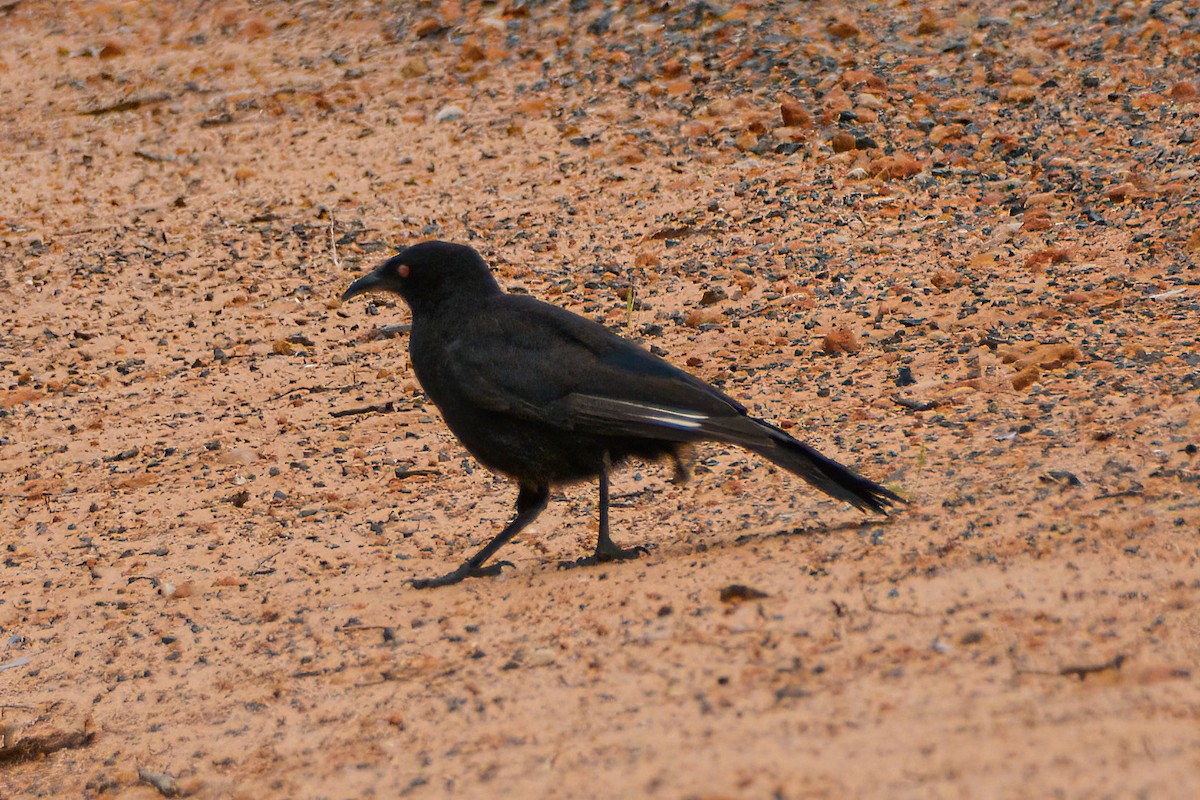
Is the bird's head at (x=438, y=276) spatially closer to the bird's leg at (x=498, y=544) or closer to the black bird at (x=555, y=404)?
the black bird at (x=555, y=404)

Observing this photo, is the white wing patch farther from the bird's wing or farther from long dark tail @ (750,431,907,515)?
long dark tail @ (750,431,907,515)

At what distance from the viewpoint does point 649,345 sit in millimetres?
7391

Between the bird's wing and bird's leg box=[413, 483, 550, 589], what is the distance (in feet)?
1.35

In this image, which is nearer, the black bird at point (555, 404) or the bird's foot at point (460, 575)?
the black bird at point (555, 404)

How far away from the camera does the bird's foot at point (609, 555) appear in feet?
16.1

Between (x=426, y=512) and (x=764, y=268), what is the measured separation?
2.77 metres

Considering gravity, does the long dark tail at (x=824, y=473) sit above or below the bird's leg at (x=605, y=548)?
above

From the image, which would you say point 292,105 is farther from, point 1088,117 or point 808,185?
point 1088,117

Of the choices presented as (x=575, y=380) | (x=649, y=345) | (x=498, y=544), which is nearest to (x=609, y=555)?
(x=498, y=544)

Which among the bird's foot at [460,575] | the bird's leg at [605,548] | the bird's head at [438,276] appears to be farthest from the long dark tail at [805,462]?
the bird's head at [438,276]

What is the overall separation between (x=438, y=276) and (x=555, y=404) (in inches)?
32.4

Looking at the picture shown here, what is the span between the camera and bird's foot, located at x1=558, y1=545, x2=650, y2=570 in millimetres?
4898

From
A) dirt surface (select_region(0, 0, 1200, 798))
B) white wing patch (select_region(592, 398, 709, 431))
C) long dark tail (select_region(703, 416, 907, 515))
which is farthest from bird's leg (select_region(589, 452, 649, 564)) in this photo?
long dark tail (select_region(703, 416, 907, 515))

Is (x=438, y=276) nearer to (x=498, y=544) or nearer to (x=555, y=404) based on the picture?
(x=555, y=404)
